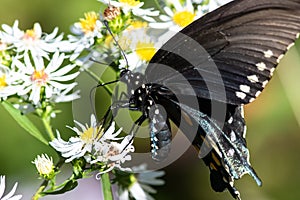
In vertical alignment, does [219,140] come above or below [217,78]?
below

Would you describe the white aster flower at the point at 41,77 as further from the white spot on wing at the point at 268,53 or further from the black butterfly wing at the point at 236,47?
the white spot on wing at the point at 268,53

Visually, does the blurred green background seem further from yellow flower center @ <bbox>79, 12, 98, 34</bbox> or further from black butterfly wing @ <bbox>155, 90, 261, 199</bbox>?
black butterfly wing @ <bbox>155, 90, 261, 199</bbox>

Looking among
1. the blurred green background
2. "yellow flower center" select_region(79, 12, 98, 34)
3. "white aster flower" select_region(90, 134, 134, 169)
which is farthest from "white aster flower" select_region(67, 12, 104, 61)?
the blurred green background

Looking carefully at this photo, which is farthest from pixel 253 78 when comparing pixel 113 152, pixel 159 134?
pixel 113 152

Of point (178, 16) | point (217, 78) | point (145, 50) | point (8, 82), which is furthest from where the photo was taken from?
point (178, 16)

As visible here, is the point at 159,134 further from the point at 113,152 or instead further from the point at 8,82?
the point at 8,82

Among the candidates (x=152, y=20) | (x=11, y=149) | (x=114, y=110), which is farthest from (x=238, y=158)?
(x=11, y=149)
